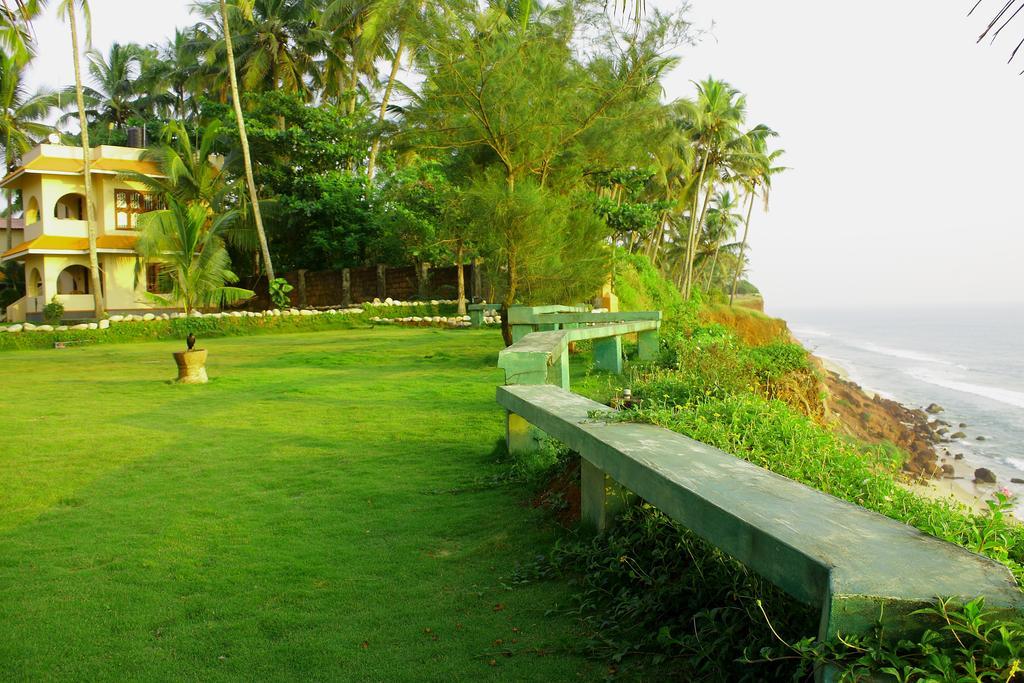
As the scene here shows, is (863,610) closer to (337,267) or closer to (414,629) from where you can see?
(414,629)

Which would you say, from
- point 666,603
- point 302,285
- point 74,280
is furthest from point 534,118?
point 74,280

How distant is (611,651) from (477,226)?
28.7 feet

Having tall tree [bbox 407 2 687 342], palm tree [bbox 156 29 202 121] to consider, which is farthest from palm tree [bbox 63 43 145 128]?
tall tree [bbox 407 2 687 342]

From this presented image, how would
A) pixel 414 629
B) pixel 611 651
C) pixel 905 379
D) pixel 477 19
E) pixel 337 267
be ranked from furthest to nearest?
pixel 905 379 → pixel 337 267 → pixel 477 19 → pixel 414 629 → pixel 611 651

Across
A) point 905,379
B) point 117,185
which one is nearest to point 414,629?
point 117,185

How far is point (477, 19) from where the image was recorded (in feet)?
34.1

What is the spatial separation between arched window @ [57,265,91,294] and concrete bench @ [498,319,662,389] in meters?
25.6

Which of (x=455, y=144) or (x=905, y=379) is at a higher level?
(x=455, y=144)

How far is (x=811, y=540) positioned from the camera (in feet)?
5.93

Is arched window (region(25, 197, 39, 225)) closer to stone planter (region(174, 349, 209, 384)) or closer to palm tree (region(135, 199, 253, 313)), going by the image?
palm tree (region(135, 199, 253, 313))

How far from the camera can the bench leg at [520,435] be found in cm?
531

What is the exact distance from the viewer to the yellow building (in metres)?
27.3

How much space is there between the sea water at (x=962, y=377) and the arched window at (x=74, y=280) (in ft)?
84.8

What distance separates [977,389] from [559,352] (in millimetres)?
26653
